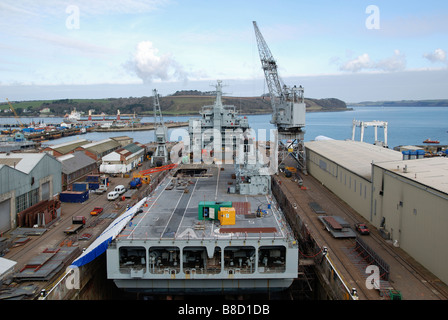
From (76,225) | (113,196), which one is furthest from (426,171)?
(113,196)

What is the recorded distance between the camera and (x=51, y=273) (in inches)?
618

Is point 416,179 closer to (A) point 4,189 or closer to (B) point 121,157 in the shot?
(A) point 4,189

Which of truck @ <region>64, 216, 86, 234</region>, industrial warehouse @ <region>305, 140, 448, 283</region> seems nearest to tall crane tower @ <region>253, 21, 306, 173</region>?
industrial warehouse @ <region>305, 140, 448, 283</region>

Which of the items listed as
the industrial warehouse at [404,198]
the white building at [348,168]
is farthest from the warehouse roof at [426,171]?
the white building at [348,168]

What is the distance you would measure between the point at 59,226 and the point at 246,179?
45.4 ft

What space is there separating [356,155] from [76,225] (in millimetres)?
24726

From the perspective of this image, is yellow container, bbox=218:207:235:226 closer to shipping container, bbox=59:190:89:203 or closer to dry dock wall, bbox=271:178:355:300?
dry dock wall, bbox=271:178:355:300

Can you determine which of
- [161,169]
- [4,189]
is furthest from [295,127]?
[4,189]

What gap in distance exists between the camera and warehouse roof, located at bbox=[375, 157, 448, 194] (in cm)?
1631

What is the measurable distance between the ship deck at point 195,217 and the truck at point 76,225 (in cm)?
479

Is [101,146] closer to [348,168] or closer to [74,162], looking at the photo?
[74,162]

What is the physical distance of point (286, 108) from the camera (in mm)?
41844

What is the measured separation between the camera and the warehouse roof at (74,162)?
3724 centimetres

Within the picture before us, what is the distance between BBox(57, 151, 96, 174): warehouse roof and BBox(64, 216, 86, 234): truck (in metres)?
14.8
